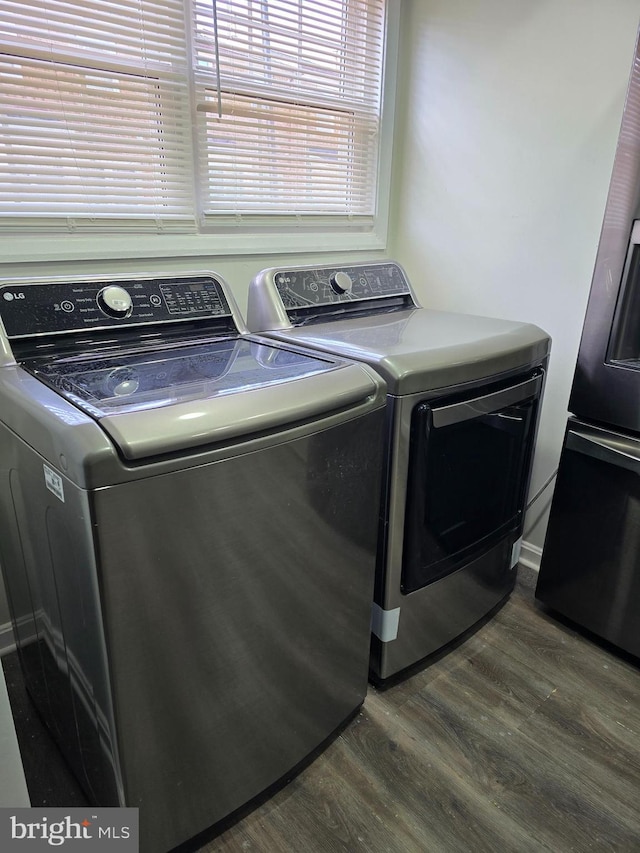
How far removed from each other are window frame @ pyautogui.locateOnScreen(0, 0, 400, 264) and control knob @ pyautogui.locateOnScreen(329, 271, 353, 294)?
381 mm

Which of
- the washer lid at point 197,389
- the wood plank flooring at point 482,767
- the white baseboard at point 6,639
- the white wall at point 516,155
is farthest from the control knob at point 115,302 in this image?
the white wall at point 516,155

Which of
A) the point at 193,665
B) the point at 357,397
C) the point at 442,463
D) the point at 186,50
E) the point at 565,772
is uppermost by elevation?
the point at 186,50

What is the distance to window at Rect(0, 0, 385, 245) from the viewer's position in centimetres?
153

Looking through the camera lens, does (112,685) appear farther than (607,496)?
No

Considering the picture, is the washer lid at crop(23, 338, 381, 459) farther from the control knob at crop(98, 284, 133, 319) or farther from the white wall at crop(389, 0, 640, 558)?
the white wall at crop(389, 0, 640, 558)

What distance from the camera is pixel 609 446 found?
5.14 feet

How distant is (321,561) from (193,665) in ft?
1.05

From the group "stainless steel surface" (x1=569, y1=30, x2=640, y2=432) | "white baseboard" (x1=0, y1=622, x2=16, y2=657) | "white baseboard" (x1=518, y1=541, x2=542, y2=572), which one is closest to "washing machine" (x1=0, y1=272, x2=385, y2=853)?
"white baseboard" (x1=0, y1=622, x2=16, y2=657)

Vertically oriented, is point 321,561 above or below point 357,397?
below

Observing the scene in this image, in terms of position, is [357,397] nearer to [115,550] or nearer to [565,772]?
[115,550]

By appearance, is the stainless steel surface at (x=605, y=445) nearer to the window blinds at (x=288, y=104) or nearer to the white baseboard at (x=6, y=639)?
the window blinds at (x=288, y=104)

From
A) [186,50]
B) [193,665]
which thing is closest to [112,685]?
[193,665]

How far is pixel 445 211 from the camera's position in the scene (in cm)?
219

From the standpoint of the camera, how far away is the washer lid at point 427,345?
1.27 meters
